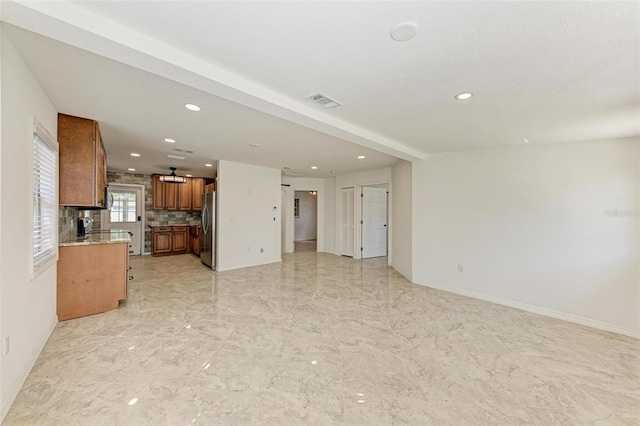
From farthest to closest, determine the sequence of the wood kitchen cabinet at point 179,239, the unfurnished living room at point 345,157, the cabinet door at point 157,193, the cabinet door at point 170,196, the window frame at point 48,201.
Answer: the wood kitchen cabinet at point 179,239
the cabinet door at point 170,196
the cabinet door at point 157,193
the window frame at point 48,201
the unfurnished living room at point 345,157

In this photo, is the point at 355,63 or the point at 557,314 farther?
the point at 557,314

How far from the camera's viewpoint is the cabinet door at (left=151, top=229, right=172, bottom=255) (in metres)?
7.66

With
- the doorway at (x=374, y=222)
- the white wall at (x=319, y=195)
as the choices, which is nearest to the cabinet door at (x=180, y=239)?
the white wall at (x=319, y=195)

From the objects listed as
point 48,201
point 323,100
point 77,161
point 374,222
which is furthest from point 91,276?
point 374,222

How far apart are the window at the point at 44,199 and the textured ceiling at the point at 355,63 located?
1.60 feet

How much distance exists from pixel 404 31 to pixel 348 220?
6382 millimetres

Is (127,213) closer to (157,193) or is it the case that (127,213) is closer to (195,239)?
(157,193)

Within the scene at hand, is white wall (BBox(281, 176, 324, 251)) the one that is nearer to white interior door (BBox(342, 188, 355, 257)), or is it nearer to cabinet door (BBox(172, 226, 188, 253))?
white interior door (BBox(342, 188, 355, 257))

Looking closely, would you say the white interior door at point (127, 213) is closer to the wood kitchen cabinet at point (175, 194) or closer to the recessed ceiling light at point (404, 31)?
the wood kitchen cabinet at point (175, 194)

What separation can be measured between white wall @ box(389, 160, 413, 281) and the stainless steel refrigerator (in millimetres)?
3979

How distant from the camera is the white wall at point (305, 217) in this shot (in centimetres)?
1164

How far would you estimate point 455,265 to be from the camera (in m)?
4.54

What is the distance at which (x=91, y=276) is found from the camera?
3.44m

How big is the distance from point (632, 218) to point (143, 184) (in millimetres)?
9889
